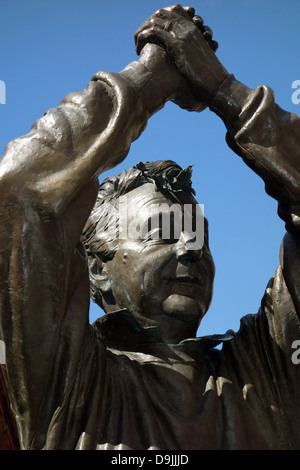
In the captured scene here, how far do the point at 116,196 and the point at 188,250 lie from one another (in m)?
0.61

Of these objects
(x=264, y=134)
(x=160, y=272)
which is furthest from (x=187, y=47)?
(x=160, y=272)

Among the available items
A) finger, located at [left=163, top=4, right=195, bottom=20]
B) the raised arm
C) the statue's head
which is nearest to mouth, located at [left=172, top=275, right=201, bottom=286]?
the statue's head

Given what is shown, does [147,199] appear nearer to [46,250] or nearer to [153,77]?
[153,77]

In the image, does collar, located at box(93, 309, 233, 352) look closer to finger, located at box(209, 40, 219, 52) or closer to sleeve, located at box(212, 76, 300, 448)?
sleeve, located at box(212, 76, 300, 448)

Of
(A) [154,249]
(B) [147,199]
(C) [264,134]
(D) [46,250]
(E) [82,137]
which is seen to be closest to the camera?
(D) [46,250]

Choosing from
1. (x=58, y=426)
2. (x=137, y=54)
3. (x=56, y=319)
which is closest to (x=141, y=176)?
(x=137, y=54)

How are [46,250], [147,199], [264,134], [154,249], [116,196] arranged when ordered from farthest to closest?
[116,196] < [147,199] < [154,249] < [264,134] < [46,250]

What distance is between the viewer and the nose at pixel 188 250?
3.91 meters

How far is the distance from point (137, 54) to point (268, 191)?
35.2 inches

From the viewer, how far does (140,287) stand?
12.9ft

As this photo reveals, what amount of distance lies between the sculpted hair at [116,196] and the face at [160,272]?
0.38ft

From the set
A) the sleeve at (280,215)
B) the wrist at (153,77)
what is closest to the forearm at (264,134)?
the sleeve at (280,215)

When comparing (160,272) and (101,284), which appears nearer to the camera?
(160,272)

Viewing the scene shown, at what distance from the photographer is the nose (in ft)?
12.8
